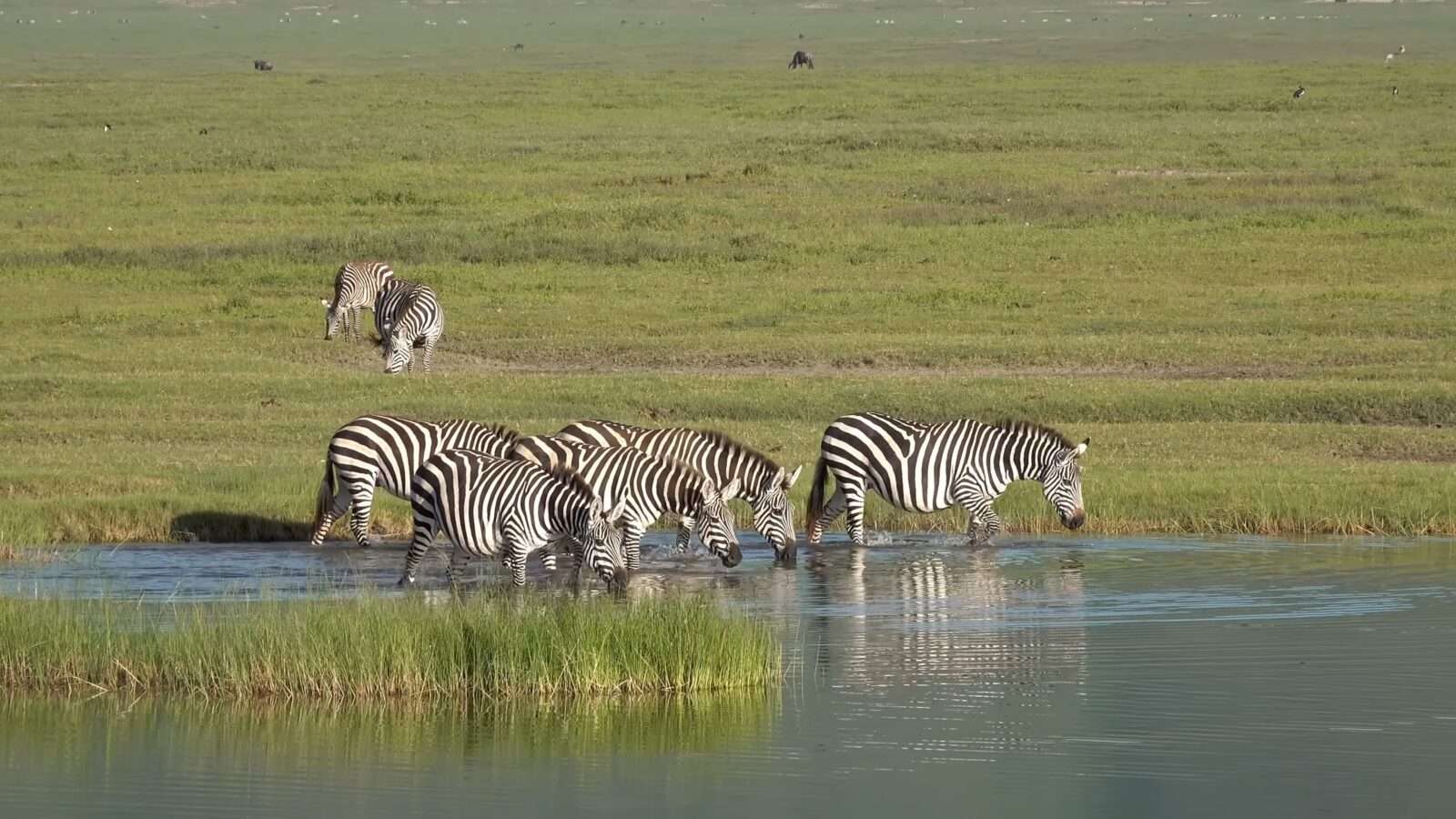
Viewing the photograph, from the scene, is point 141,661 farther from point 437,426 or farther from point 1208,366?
point 1208,366

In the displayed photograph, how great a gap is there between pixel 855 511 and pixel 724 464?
130cm

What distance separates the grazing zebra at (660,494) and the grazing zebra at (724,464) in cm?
36

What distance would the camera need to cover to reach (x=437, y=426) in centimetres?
1692

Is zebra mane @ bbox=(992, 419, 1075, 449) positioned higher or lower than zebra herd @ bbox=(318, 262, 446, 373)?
lower

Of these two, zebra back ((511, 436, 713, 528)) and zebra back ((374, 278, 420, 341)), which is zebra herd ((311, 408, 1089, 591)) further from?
zebra back ((374, 278, 420, 341))

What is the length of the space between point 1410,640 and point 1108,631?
177 cm

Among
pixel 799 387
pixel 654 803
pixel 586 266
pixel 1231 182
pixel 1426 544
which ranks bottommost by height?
pixel 654 803

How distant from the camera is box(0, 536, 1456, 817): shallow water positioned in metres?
9.81

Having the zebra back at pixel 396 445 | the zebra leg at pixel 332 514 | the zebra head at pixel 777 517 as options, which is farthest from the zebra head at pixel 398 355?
the zebra head at pixel 777 517

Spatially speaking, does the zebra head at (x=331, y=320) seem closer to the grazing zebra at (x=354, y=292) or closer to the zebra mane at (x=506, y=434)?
the grazing zebra at (x=354, y=292)

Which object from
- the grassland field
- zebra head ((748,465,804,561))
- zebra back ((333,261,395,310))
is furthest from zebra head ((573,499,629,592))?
zebra back ((333,261,395,310))

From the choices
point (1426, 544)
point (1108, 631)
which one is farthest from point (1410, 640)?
point (1426, 544)

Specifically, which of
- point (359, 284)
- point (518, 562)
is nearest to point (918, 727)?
point (518, 562)

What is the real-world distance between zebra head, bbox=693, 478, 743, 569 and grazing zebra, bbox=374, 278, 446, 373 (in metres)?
11.9
